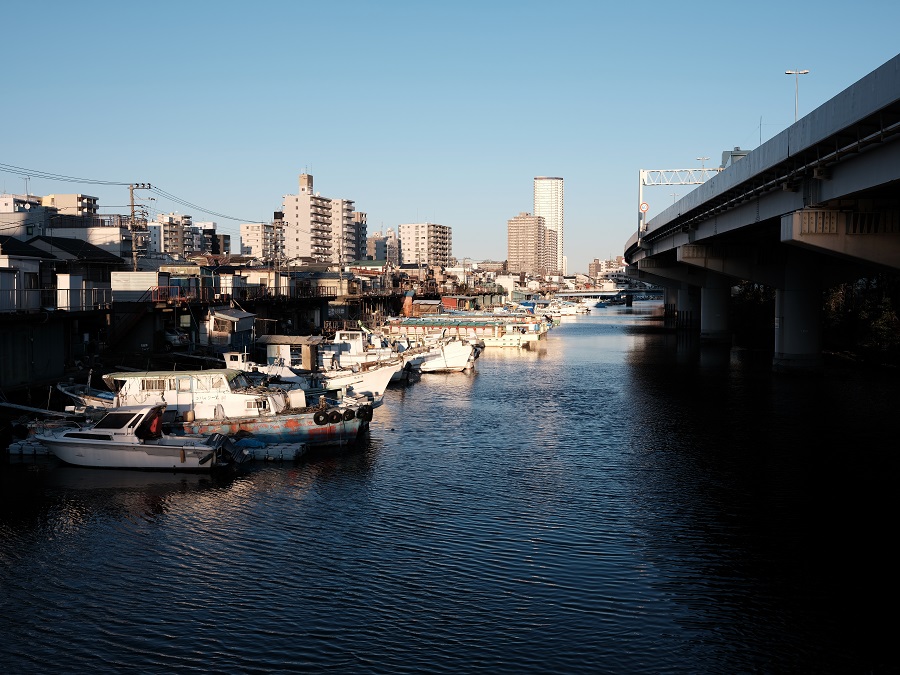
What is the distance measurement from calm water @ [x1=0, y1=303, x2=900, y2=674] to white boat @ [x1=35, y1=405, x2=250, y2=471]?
523 millimetres

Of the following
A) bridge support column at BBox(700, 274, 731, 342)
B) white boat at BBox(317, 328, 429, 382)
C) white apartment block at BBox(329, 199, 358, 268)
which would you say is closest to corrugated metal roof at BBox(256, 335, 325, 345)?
white boat at BBox(317, 328, 429, 382)

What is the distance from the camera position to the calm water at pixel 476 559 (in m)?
15.1

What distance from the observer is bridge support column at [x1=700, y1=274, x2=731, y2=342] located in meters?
83.6

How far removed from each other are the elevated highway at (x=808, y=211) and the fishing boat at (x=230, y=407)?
19.7 meters

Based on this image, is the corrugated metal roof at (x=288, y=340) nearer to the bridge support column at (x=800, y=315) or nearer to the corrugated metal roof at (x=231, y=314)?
the corrugated metal roof at (x=231, y=314)

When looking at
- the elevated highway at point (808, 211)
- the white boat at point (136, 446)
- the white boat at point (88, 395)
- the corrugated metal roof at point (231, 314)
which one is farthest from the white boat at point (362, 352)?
the elevated highway at point (808, 211)


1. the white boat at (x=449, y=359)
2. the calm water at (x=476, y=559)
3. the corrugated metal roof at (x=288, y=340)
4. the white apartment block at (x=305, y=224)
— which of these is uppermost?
the white apartment block at (x=305, y=224)

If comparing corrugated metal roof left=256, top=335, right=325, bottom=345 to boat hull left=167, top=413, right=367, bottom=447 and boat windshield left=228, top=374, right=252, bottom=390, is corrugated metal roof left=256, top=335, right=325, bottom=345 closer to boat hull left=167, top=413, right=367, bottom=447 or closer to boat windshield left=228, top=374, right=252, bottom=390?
boat windshield left=228, top=374, right=252, bottom=390

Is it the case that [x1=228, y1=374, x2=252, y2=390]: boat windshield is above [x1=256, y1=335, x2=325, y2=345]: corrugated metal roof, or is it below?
below

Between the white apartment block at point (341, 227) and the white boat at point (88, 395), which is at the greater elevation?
the white apartment block at point (341, 227)

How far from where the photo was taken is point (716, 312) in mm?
84062

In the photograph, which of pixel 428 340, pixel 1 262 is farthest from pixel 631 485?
pixel 428 340

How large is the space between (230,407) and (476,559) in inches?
560

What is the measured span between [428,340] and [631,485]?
47.0 metres
